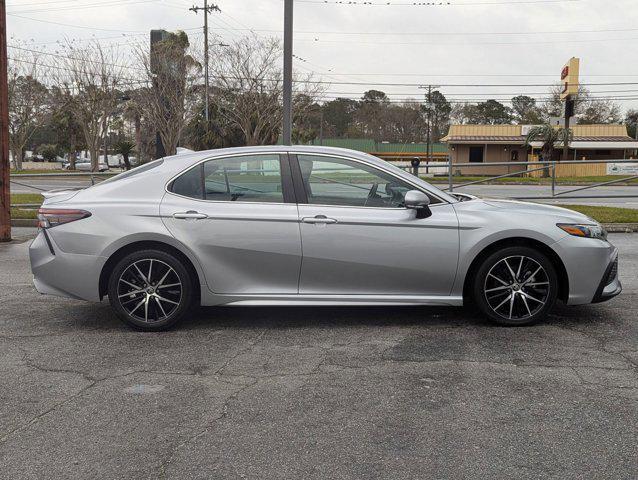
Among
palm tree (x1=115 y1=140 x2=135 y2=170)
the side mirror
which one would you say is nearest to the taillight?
the side mirror

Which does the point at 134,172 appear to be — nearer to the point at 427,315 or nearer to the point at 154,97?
the point at 427,315

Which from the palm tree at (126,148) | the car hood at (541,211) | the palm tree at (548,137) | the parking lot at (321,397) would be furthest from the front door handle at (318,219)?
the palm tree at (126,148)

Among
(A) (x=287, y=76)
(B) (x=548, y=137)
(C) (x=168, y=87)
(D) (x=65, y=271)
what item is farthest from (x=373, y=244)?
(B) (x=548, y=137)

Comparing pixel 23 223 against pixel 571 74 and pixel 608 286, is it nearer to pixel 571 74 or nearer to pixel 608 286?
pixel 608 286

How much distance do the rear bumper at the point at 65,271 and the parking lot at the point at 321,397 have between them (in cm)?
36

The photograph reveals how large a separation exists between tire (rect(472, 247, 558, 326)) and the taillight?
3.36 metres

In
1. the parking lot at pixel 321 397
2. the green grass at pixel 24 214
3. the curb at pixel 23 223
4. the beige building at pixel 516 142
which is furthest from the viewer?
the beige building at pixel 516 142

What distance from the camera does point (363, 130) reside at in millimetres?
98938

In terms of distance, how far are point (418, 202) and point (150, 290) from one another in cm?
233

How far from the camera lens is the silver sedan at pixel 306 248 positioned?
529 cm

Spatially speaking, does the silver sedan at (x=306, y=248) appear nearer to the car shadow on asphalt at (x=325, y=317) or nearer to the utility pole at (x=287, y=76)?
the car shadow on asphalt at (x=325, y=317)

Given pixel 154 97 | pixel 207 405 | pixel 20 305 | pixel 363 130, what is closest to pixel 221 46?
pixel 154 97

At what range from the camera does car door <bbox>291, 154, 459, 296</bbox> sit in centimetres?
529

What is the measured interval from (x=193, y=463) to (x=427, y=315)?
3.29 meters
